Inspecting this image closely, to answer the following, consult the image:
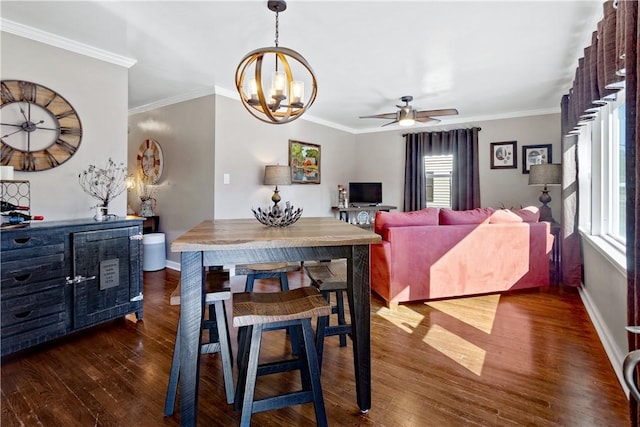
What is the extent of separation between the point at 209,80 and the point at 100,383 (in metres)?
3.06

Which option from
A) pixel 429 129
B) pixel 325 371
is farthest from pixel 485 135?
pixel 325 371

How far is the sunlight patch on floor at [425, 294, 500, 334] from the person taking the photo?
2.79 meters

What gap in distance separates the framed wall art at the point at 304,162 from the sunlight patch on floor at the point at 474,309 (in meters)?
2.88

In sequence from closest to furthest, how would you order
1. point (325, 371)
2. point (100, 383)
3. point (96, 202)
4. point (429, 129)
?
point (100, 383)
point (325, 371)
point (96, 202)
point (429, 129)

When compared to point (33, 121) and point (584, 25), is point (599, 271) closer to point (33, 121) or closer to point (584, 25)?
point (584, 25)

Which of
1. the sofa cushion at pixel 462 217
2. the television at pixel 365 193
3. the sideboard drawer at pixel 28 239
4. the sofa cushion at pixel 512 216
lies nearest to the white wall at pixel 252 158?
the television at pixel 365 193

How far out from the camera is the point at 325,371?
2.04 metres

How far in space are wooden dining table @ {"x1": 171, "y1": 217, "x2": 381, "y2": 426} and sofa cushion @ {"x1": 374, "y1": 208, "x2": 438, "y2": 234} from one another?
1552 millimetres

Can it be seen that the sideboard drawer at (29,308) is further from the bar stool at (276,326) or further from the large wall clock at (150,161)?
the large wall clock at (150,161)

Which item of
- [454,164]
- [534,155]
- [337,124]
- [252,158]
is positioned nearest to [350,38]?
[252,158]

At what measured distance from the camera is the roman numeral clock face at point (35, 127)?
2.39 metres

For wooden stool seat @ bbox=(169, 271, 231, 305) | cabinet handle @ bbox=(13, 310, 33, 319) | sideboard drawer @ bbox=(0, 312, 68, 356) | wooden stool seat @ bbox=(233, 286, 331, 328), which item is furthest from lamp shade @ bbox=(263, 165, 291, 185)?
wooden stool seat @ bbox=(233, 286, 331, 328)

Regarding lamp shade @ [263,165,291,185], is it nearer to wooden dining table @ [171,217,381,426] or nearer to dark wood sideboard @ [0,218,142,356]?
dark wood sideboard @ [0,218,142,356]

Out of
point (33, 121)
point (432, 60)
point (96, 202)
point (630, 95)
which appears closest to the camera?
point (630, 95)
